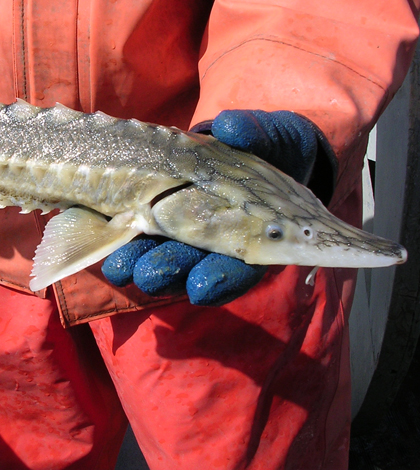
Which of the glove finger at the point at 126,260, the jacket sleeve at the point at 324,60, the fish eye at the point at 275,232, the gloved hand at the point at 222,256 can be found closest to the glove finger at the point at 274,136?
the gloved hand at the point at 222,256

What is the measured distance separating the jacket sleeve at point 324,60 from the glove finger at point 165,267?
1.49ft

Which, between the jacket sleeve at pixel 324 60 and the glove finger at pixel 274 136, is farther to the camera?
the jacket sleeve at pixel 324 60

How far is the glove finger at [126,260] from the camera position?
1059mm

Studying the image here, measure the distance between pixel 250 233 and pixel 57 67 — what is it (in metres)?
0.89

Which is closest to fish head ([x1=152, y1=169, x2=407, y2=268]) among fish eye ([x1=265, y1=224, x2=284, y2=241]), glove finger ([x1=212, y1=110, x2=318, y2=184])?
fish eye ([x1=265, y1=224, x2=284, y2=241])

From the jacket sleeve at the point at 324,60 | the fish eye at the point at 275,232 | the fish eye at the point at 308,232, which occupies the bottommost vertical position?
the fish eye at the point at 275,232

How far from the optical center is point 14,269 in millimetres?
1549

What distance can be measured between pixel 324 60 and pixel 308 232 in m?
0.58

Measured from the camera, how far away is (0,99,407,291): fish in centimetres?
96

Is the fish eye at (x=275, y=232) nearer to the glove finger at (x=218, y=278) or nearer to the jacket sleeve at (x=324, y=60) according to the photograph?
the glove finger at (x=218, y=278)

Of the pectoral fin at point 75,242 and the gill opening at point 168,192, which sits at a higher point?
the gill opening at point 168,192

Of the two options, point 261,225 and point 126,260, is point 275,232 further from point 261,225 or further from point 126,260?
point 126,260

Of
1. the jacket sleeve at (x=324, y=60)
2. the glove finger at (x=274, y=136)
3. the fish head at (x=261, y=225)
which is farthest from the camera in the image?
the jacket sleeve at (x=324, y=60)

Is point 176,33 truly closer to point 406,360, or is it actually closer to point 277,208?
point 277,208
